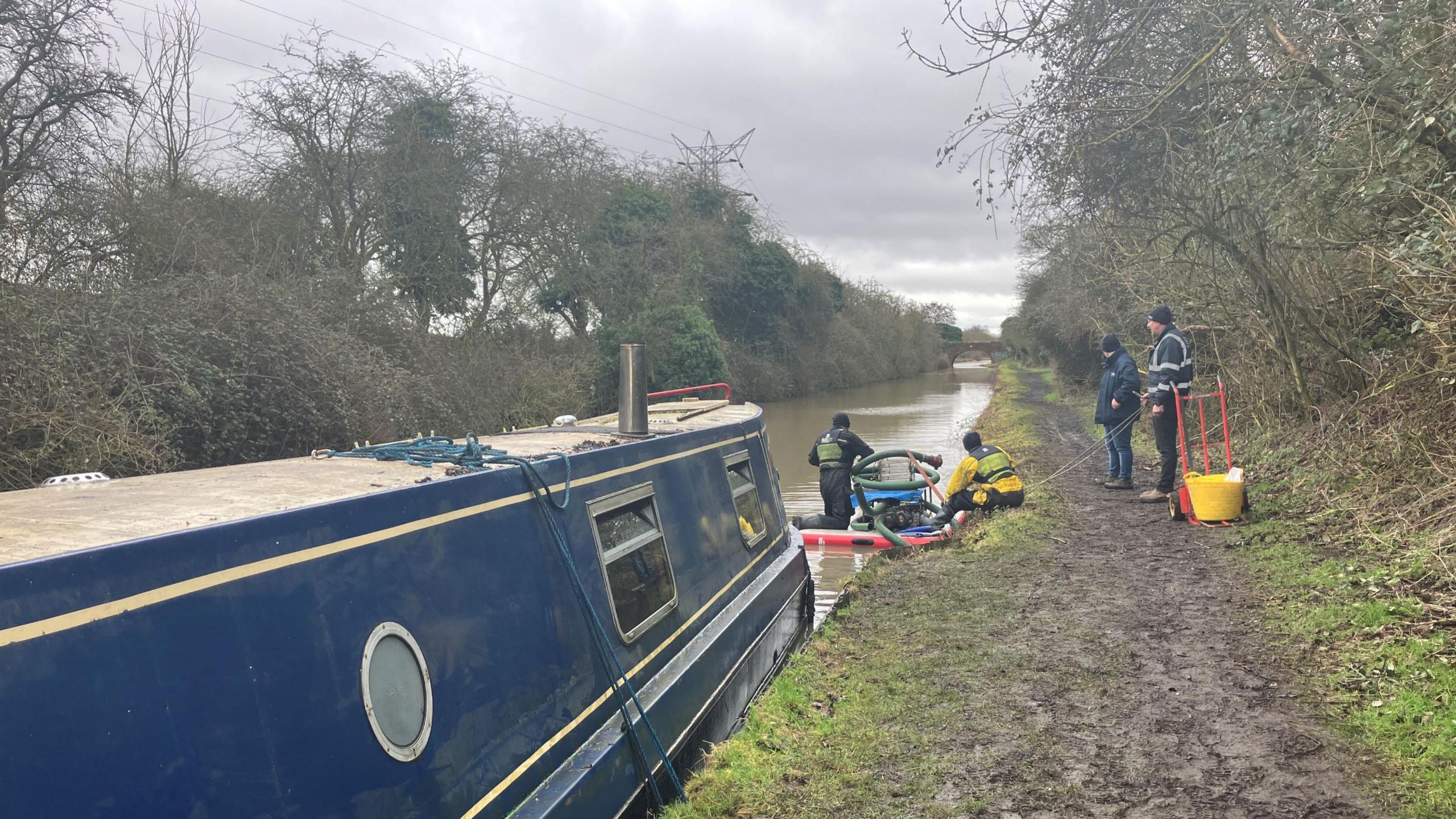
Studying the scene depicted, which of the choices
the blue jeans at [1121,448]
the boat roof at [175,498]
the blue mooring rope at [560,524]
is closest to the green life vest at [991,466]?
the blue jeans at [1121,448]

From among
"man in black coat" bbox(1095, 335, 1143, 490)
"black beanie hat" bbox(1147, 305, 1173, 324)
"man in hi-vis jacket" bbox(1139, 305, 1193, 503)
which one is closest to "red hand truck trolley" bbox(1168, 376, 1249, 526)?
"man in hi-vis jacket" bbox(1139, 305, 1193, 503)

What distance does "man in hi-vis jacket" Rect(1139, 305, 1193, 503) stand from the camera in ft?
25.8

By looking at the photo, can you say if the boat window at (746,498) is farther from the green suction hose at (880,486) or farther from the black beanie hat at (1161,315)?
the black beanie hat at (1161,315)

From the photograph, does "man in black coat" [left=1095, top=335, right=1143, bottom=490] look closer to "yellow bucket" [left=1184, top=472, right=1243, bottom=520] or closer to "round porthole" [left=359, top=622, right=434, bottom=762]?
"yellow bucket" [left=1184, top=472, right=1243, bottom=520]

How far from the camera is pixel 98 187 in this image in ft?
30.6

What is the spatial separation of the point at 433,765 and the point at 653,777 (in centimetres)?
133

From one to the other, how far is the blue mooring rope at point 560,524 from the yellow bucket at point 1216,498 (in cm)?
497

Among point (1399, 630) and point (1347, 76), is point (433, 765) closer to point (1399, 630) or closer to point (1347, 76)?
point (1399, 630)

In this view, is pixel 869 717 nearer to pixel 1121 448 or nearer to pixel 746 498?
pixel 746 498

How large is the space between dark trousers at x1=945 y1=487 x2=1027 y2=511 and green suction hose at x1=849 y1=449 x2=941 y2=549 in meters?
0.64

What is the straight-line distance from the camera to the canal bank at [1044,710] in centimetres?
327

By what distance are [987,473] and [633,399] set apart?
4942 millimetres

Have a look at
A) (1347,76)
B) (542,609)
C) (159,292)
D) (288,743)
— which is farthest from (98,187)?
(1347,76)

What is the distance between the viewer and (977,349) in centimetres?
7025
